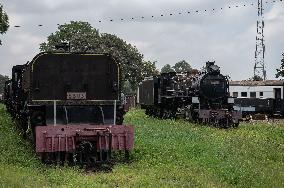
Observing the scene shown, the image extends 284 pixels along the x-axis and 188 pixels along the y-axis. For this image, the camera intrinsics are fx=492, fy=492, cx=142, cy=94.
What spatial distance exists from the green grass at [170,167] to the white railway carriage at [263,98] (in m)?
19.2

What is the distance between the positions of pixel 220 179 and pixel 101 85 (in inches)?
188

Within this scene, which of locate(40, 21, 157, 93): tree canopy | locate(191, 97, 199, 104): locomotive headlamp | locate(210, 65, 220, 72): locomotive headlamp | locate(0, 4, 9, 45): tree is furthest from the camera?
locate(40, 21, 157, 93): tree canopy

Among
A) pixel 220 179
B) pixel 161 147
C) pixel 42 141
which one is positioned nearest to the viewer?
pixel 220 179

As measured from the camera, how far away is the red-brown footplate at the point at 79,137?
11.6m

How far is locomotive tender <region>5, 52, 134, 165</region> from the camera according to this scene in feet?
39.3

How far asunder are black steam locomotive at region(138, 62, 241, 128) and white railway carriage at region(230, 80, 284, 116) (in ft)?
19.5

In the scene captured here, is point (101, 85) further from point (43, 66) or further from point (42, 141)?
point (42, 141)

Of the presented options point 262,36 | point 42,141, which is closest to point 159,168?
point 42,141

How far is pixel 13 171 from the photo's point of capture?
10555mm

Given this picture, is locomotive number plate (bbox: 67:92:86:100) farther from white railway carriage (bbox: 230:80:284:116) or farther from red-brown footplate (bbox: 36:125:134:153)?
white railway carriage (bbox: 230:80:284:116)

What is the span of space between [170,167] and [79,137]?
232cm

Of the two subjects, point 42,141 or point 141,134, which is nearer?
point 42,141

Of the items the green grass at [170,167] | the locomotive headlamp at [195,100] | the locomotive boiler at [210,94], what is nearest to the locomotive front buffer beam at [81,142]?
the green grass at [170,167]

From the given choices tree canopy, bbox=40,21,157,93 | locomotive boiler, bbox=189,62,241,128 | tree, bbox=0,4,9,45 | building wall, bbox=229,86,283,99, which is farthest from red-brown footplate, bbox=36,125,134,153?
tree canopy, bbox=40,21,157,93
